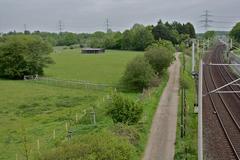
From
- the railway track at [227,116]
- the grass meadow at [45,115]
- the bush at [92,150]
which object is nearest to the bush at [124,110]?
the grass meadow at [45,115]

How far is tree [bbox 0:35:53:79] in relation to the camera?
8206 centimetres

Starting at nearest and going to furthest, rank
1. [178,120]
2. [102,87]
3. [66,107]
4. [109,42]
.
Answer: [178,120], [66,107], [102,87], [109,42]

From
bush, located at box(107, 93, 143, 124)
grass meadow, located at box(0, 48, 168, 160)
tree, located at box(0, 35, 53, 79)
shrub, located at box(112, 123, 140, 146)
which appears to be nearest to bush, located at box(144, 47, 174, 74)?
grass meadow, located at box(0, 48, 168, 160)

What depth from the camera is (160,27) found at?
15725 cm

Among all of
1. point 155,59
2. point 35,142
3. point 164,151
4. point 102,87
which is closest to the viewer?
point 164,151

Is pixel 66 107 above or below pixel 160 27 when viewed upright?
below

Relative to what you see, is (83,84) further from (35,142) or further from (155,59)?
(35,142)

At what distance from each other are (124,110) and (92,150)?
46.0ft

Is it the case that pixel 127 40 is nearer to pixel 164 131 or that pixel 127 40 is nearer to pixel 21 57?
pixel 21 57

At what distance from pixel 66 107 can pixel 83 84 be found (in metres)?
18.3

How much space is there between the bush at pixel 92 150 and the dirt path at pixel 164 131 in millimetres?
7594

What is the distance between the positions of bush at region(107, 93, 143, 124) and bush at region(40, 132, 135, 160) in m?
12.5

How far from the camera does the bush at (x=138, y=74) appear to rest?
5625 centimetres

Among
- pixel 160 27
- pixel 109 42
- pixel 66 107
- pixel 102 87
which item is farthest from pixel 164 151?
pixel 109 42
